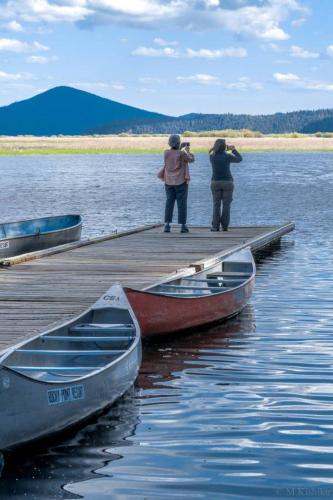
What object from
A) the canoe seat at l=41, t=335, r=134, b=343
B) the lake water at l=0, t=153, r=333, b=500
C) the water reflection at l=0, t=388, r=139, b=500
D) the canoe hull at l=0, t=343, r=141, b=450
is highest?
the canoe seat at l=41, t=335, r=134, b=343

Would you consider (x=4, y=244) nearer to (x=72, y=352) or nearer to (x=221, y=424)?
(x=72, y=352)

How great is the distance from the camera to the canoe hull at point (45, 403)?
8.31 m

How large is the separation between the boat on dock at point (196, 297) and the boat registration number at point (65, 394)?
11.1 feet

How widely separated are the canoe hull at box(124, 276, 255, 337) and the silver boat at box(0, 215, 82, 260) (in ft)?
26.6

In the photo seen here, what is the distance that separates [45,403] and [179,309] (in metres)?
5.32

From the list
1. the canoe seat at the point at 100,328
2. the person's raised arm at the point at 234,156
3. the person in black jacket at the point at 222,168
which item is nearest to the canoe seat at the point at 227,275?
the person in black jacket at the point at 222,168

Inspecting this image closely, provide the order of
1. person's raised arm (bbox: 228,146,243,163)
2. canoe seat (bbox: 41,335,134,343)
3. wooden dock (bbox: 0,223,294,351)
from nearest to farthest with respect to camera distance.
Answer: canoe seat (bbox: 41,335,134,343), wooden dock (bbox: 0,223,294,351), person's raised arm (bbox: 228,146,243,163)

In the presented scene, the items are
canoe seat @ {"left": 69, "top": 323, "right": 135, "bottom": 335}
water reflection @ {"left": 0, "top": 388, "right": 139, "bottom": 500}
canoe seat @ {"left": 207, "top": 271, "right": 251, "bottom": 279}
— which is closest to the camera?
water reflection @ {"left": 0, "top": 388, "right": 139, "bottom": 500}

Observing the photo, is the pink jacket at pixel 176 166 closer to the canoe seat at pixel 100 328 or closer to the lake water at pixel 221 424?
the lake water at pixel 221 424

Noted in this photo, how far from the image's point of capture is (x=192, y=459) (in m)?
8.91

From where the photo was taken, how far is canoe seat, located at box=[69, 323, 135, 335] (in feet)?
37.8

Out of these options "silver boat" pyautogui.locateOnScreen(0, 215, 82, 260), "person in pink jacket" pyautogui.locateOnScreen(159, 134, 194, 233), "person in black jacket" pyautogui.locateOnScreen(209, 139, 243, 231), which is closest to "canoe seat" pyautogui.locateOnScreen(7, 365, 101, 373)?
"person in pink jacket" pyautogui.locateOnScreen(159, 134, 194, 233)

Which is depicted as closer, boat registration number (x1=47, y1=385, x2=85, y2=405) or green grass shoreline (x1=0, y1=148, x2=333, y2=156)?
boat registration number (x1=47, y1=385, x2=85, y2=405)

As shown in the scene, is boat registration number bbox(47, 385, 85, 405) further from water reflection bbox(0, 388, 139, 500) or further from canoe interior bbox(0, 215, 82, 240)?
canoe interior bbox(0, 215, 82, 240)
